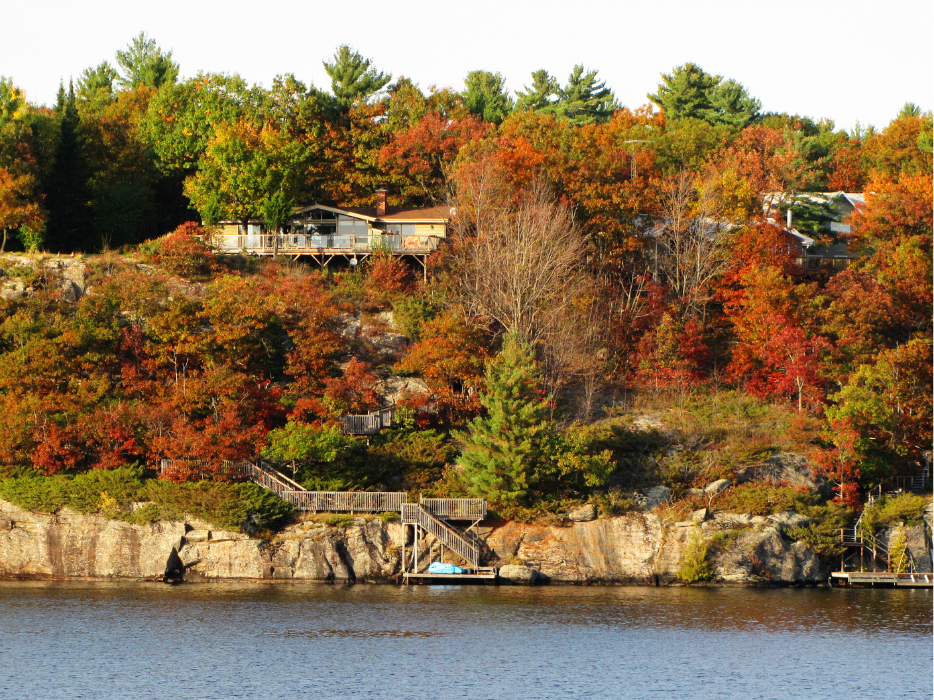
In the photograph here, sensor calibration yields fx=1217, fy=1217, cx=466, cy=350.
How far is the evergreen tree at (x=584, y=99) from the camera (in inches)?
4215

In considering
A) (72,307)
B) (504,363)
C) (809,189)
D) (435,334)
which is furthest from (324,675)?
(809,189)

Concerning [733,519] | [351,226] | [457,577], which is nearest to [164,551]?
[457,577]

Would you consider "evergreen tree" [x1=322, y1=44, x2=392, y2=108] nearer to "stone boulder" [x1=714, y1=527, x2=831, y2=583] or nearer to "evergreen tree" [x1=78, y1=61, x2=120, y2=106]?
"evergreen tree" [x1=78, y1=61, x2=120, y2=106]

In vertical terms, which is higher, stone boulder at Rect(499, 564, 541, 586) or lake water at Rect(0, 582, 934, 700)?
stone boulder at Rect(499, 564, 541, 586)

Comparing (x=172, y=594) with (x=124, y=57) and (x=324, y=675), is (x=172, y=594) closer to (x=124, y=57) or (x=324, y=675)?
(x=324, y=675)

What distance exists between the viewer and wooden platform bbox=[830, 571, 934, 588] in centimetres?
5512

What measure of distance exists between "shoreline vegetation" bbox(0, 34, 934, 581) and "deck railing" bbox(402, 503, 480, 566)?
1.83 meters

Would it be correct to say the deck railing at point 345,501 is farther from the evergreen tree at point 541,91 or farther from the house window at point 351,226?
the evergreen tree at point 541,91

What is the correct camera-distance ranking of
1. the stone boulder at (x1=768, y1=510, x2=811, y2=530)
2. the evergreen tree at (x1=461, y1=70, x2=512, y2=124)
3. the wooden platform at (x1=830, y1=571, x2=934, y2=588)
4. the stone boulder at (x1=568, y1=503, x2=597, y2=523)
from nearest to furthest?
the wooden platform at (x1=830, y1=571, x2=934, y2=588) < the stone boulder at (x1=568, y1=503, x2=597, y2=523) < the stone boulder at (x1=768, y1=510, x2=811, y2=530) < the evergreen tree at (x1=461, y1=70, x2=512, y2=124)

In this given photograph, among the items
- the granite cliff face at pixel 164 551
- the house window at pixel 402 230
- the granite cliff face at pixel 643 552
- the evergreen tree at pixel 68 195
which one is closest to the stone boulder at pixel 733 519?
the granite cliff face at pixel 643 552

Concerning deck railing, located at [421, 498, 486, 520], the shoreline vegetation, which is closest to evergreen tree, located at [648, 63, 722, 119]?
the shoreline vegetation

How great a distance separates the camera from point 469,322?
67.1 meters

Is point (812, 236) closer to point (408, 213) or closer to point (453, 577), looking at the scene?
point (408, 213)

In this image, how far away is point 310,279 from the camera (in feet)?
230
